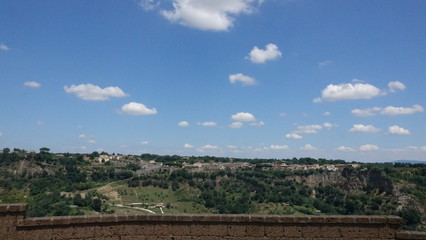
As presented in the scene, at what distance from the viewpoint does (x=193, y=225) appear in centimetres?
815

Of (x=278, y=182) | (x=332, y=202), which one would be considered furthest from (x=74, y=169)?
(x=332, y=202)

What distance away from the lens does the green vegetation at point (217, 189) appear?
78312 millimetres

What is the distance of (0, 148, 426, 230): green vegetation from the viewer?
257 feet

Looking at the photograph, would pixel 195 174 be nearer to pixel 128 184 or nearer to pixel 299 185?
pixel 128 184

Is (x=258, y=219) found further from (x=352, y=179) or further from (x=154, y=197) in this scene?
(x=352, y=179)

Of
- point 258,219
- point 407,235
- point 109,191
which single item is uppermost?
point 258,219

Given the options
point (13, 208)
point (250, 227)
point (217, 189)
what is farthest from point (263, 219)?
point (217, 189)

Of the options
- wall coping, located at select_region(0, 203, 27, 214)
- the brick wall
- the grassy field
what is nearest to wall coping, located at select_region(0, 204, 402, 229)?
the brick wall

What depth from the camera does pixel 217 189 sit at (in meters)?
114

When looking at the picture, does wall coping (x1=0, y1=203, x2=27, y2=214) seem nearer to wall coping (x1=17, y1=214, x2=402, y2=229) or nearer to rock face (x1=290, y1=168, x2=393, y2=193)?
wall coping (x1=17, y1=214, x2=402, y2=229)

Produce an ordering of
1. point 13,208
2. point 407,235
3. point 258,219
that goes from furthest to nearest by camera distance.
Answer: point 258,219, point 407,235, point 13,208

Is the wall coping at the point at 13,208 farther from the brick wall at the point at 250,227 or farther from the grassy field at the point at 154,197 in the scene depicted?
the grassy field at the point at 154,197

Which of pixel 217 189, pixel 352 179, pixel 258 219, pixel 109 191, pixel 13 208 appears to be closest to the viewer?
pixel 13 208

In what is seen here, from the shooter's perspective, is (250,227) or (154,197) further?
(154,197)
